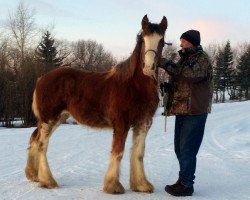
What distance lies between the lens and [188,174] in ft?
18.9

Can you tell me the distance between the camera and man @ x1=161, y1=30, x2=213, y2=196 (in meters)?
5.62

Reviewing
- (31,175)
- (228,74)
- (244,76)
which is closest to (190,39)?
(31,175)

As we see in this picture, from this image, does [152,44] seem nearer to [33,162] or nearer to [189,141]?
[189,141]

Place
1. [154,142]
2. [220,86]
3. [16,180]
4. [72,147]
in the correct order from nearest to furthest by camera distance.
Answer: [16,180], [72,147], [154,142], [220,86]

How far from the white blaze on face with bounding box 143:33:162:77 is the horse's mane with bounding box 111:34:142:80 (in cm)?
34

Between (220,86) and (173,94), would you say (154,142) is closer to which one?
(173,94)

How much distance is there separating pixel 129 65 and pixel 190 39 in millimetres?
943

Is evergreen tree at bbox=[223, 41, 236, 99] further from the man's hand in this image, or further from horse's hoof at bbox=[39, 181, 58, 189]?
horse's hoof at bbox=[39, 181, 58, 189]

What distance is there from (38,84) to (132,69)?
1818 millimetres

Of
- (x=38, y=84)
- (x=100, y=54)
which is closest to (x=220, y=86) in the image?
(x=100, y=54)

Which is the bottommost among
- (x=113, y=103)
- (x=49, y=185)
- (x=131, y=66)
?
(x=49, y=185)

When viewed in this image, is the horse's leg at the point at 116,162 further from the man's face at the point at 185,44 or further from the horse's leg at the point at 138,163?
the man's face at the point at 185,44

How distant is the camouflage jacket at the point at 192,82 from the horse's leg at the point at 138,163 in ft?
1.90

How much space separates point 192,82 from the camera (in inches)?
220
